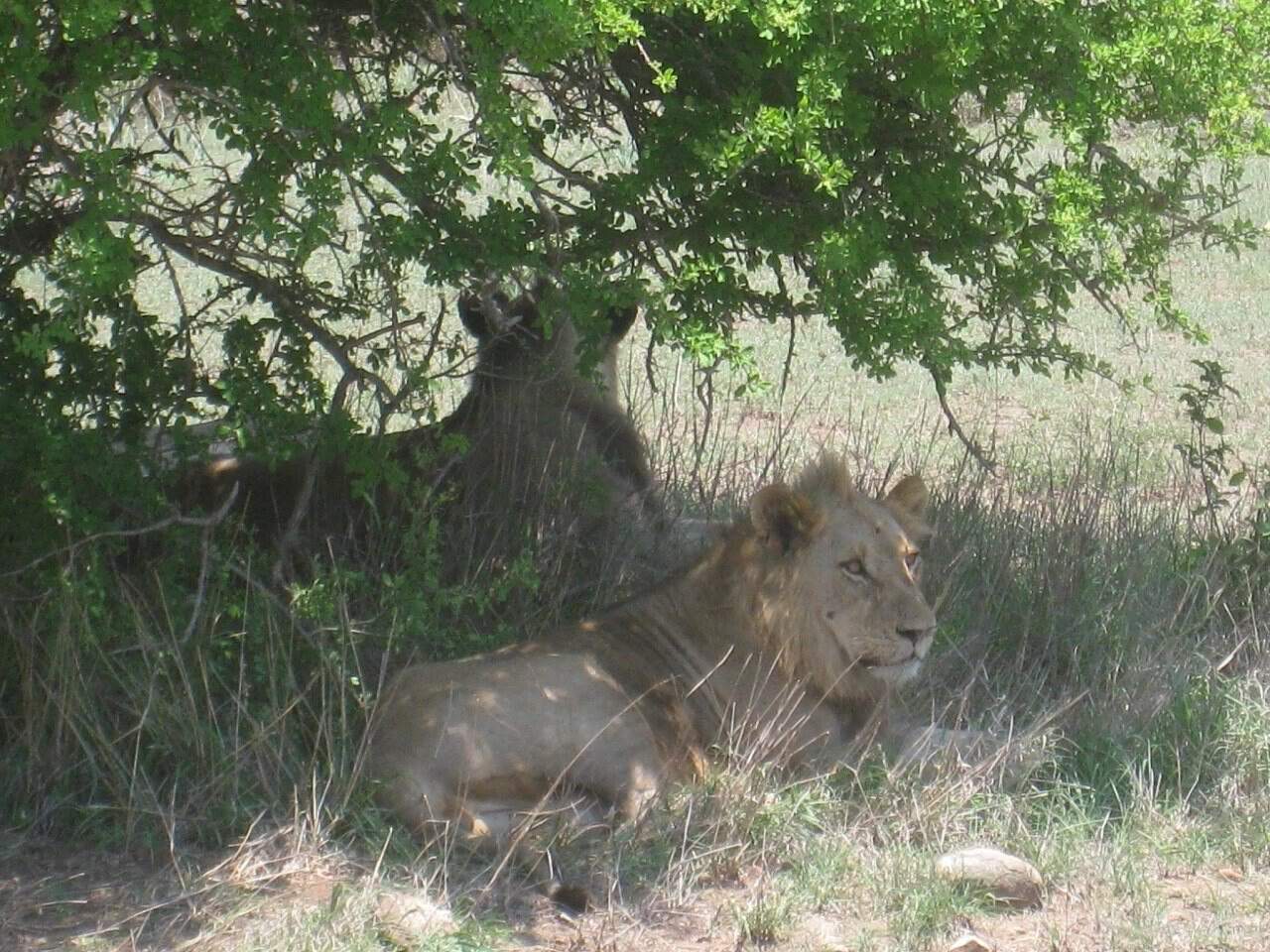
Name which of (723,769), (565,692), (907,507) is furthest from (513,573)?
(907,507)

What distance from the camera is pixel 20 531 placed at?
5.65 m

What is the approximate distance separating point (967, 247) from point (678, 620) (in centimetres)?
160

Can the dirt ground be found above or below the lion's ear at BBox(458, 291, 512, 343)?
below

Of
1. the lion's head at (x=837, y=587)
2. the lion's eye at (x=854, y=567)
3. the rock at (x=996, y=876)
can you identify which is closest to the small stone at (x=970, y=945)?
the rock at (x=996, y=876)

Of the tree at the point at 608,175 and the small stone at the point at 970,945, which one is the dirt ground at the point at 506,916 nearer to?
the small stone at the point at 970,945

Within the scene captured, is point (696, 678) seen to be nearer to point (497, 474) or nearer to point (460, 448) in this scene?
point (460, 448)

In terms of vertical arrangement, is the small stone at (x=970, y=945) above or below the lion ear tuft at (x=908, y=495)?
below

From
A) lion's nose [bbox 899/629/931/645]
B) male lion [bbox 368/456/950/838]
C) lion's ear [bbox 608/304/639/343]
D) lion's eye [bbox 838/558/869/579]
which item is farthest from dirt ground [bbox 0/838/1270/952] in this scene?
lion's ear [bbox 608/304/639/343]

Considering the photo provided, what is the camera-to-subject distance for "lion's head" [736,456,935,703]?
5.80 meters

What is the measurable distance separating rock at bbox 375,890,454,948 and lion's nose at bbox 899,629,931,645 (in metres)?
1.83

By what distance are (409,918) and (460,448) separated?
172 centimetres

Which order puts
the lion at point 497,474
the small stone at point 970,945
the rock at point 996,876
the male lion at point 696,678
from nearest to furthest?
the small stone at point 970,945 → the rock at point 996,876 → the male lion at point 696,678 → the lion at point 497,474

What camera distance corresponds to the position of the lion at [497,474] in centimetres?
665

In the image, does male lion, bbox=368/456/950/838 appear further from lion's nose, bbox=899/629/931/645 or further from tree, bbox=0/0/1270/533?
tree, bbox=0/0/1270/533
